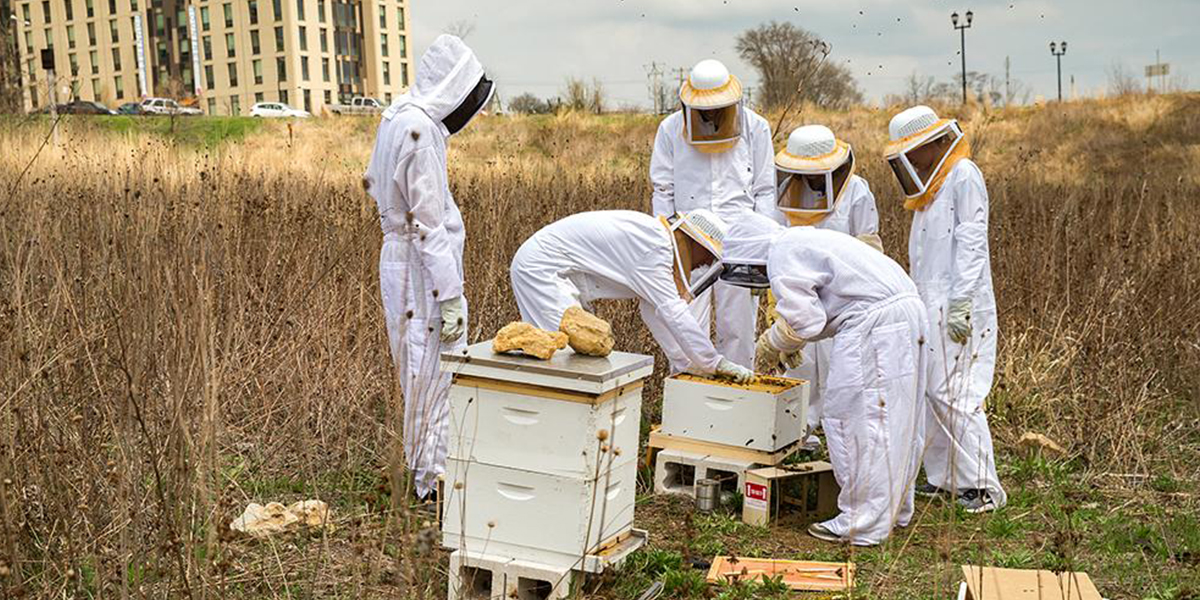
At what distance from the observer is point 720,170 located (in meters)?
6.74

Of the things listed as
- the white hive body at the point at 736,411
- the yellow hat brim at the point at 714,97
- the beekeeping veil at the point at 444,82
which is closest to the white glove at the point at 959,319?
the white hive body at the point at 736,411

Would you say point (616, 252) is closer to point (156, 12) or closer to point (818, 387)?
point (818, 387)

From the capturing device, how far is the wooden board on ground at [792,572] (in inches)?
164

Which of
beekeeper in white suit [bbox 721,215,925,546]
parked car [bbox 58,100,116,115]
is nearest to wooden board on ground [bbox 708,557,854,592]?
beekeeper in white suit [bbox 721,215,925,546]

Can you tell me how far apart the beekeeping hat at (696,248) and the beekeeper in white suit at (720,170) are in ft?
4.51

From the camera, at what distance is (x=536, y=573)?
146 inches

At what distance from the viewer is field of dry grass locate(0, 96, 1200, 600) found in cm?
329

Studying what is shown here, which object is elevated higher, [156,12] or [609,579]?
[156,12]

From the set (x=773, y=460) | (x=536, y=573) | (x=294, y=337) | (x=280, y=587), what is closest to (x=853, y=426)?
(x=773, y=460)

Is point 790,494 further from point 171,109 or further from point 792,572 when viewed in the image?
point 171,109

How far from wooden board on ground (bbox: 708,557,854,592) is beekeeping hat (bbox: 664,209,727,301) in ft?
4.39

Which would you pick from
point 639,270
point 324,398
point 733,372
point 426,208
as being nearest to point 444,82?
point 426,208

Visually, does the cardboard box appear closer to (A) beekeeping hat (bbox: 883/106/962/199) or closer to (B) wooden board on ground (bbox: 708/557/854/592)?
(B) wooden board on ground (bbox: 708/557/854/592)

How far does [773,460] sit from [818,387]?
4.92 feet
